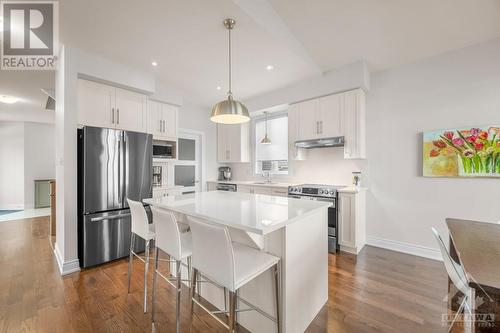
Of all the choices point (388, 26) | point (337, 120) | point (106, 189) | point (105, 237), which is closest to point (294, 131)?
point (337, 120)

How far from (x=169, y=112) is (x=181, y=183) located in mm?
1624

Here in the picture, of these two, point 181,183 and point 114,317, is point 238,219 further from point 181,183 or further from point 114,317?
point 181,183

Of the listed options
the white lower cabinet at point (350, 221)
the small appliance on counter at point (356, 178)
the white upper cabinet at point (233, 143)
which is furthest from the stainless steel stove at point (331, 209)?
the white upper cabinet at point (233, 143)

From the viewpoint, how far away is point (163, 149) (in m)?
3.91

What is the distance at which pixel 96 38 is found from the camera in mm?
2482

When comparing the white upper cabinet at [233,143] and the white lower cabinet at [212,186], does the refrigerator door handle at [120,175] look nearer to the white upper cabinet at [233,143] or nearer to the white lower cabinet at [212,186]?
the white lower cabinet at [212,186]

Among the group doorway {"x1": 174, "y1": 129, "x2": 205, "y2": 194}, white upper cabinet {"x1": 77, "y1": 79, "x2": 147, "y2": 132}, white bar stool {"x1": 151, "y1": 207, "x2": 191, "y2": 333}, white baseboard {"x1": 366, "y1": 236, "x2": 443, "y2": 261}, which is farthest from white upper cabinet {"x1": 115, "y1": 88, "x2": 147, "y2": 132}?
white baseboard {"x1": 366, "y1": 236, "x2": 443, "y2": 261}

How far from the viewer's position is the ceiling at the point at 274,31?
2.09m

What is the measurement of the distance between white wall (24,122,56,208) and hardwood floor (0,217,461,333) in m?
4.80

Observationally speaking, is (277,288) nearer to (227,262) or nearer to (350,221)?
(227,262)

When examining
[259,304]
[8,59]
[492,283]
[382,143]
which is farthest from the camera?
[382,143]

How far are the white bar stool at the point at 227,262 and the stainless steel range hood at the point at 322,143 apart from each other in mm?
2492

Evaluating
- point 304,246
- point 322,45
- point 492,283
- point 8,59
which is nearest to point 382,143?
point 322,45

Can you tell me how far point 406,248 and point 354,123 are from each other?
2009mm
